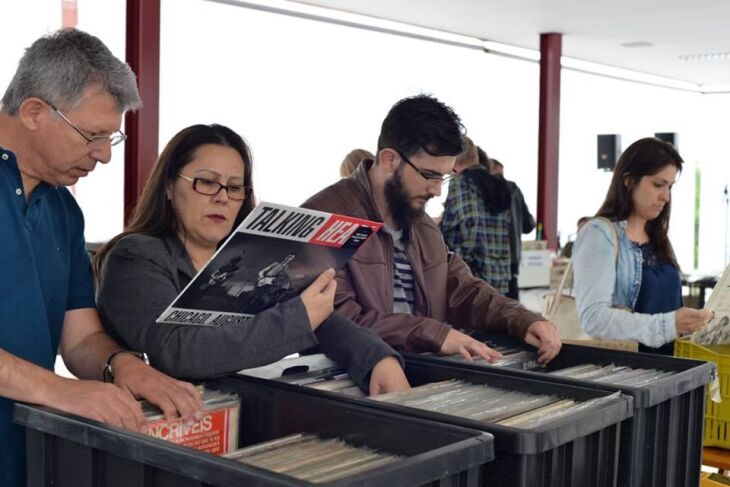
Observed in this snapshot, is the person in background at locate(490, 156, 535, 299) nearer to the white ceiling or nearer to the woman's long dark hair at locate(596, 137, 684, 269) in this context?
the white ceiling

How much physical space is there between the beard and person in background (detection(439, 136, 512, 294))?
3365mm

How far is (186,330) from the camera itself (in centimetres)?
142

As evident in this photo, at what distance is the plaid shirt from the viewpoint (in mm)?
5516

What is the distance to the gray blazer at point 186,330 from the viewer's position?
1403mm

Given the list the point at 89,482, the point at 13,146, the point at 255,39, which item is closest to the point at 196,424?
the point at 89,482

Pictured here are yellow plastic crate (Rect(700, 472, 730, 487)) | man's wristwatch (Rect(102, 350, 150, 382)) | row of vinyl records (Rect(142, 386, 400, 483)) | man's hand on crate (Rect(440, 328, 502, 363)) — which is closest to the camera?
row of vinyl records (Rect(142, 386, 400, 483))

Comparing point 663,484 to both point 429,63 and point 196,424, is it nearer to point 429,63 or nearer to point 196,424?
point 196,424

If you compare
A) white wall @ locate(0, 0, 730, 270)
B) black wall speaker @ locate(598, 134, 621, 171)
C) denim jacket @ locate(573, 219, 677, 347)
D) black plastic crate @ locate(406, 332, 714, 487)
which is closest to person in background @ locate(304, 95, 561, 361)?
black plastic crate @ locate(406, 332, 714, 487)

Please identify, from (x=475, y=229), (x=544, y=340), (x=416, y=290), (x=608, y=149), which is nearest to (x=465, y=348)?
(x=544, y=340)

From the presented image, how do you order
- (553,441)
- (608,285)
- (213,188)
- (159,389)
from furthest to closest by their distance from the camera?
1. (608,285)
2. (213,188)
3. (159,389)
4. (553,441)

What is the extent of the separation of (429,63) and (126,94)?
291 inches

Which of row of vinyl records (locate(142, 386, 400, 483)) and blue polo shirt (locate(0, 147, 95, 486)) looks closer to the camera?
row of vinyl records (locate(142, 386, 400, 483))

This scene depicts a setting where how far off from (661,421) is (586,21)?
7329mm

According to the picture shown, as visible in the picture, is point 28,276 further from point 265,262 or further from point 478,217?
point 478,217
